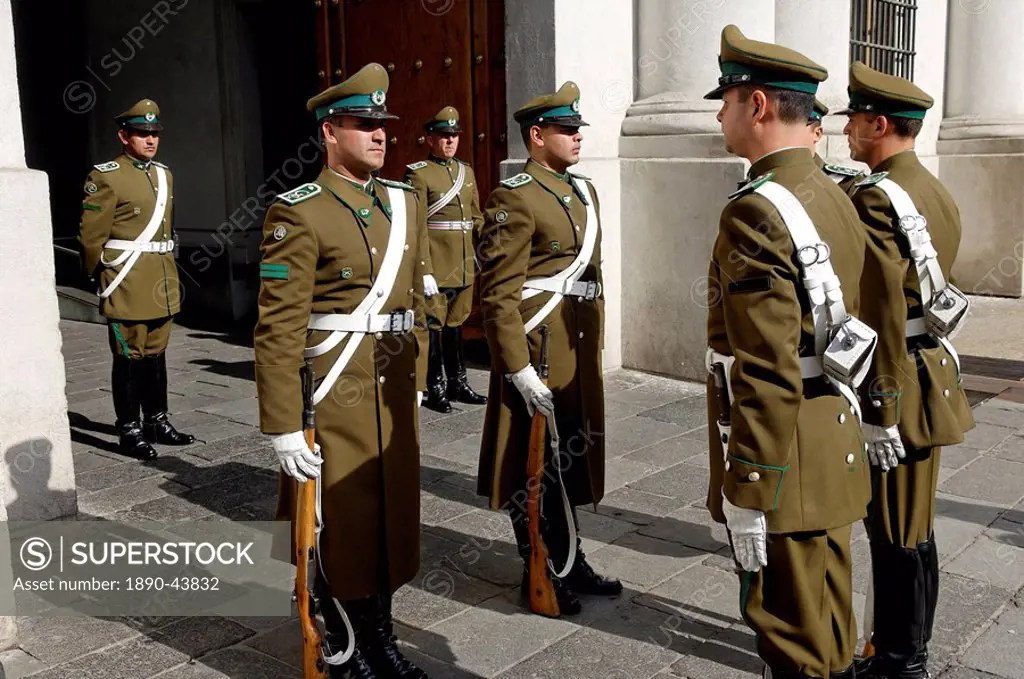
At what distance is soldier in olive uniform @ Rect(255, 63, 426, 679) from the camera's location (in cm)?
309

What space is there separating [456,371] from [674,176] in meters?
2.14

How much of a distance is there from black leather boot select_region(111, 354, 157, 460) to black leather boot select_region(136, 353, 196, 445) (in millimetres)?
64

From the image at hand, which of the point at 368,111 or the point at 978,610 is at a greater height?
the point at 368,111

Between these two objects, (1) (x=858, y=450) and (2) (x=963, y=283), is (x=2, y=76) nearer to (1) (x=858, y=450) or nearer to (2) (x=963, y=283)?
(1) (x=858, y=450)

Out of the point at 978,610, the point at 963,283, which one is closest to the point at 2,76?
the point at 978,610

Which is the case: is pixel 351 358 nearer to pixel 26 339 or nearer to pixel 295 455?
pixel 295 455

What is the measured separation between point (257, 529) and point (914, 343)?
10.0 feet

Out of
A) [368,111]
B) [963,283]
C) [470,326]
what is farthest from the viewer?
[963,283]

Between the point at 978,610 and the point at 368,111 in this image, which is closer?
the point at 368,111

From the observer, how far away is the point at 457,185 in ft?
24.6

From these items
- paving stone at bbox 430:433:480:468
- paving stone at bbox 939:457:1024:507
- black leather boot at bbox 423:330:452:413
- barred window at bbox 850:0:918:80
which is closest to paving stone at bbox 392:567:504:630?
paving stone at bbox 430:433:480:468

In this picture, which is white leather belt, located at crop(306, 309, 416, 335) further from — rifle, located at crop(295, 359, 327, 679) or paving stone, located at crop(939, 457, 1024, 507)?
paving stone, located at crop(939, 457, 1024, 507)

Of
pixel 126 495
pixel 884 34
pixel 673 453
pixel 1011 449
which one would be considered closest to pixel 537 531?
pixel 673 453

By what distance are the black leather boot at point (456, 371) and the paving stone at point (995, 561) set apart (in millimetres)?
3650
